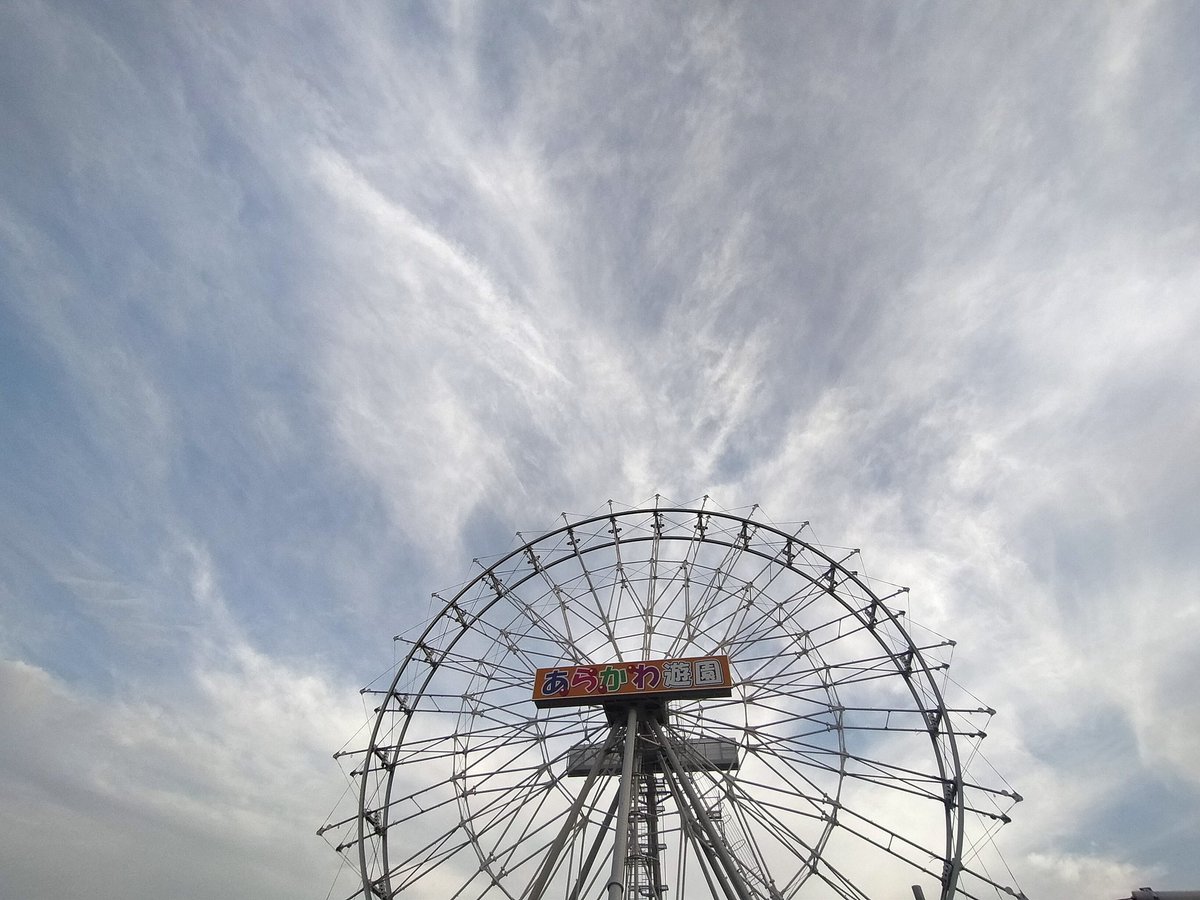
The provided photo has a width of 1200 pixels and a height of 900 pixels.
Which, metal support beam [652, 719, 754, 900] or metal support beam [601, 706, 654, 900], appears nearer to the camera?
metal support beam [601, 706, 654, 900]

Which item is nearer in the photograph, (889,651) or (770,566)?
(889,651)

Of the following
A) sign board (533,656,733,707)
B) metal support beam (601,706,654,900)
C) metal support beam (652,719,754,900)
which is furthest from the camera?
sign board (533,656,733,707)

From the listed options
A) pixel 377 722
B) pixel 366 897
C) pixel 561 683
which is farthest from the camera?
pixel 377 722

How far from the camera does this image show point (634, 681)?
23250 mm

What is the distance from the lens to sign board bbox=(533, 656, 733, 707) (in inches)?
890

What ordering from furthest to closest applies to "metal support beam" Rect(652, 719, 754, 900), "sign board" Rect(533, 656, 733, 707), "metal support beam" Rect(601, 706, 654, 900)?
"sign board" Rect(533, 656, 733, 707), "metal support beam" Rect(652, 719, 754, 900), "metal support beam" Rect(601, 706, 654, 900)

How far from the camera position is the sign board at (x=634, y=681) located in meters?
22.6

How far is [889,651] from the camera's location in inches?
917

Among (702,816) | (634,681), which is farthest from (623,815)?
(634,681)

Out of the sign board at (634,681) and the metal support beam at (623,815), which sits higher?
the sign board at (634,681)

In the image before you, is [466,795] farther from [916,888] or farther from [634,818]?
[916,888]

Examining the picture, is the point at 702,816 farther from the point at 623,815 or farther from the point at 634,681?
the point at 634,681

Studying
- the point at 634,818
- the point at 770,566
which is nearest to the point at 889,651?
the point at 770,566

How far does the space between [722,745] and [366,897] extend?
1326cm
